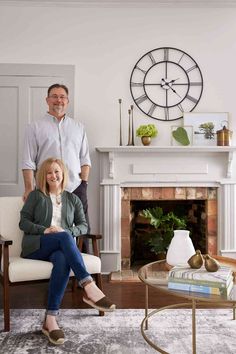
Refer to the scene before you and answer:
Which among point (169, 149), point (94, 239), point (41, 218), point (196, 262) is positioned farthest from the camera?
point (169, 149)

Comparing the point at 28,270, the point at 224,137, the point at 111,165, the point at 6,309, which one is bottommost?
the point at 6,309

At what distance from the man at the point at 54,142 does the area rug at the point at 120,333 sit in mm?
1099

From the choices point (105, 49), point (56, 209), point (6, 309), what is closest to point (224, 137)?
point (105, 49)

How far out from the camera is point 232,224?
395cm

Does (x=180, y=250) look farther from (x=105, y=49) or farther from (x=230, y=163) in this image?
(x=105, y=49)

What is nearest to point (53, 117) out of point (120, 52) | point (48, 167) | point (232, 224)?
point (48, 167)

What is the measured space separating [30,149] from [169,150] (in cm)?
138

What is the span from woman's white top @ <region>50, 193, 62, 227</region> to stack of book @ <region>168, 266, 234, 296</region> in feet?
3.43

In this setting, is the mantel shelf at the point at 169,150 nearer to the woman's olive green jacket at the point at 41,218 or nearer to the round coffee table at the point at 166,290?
the woman's olive green jacket at the point at 41,218

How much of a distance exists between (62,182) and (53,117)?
2.74 feet

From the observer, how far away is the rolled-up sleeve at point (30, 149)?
10.7ft

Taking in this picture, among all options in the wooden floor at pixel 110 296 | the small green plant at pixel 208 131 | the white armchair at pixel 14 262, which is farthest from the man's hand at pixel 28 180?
the small green plant at pixel 208 131

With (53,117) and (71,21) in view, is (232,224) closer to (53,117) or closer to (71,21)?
(53,117)

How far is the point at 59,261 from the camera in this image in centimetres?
234
